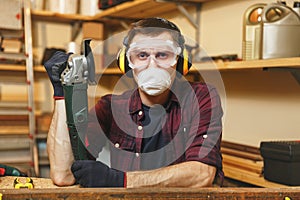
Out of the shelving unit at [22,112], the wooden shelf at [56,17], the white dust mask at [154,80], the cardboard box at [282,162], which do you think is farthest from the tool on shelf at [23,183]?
the wooden shelf at [56,17]

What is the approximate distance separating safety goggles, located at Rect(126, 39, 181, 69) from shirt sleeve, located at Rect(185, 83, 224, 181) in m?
0.15

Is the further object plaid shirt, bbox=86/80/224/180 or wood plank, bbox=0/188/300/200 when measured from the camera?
plaid shirt, bbox=86/80/224/180

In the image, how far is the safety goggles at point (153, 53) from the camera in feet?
4.48

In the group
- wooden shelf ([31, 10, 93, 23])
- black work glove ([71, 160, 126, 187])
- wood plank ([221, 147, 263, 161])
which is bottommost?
wood plank ([221, 147, 263, 161])

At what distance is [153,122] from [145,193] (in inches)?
25.8

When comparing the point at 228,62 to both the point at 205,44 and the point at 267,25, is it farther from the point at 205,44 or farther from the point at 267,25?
the point at 205,44

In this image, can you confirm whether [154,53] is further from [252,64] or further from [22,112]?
[22,112]

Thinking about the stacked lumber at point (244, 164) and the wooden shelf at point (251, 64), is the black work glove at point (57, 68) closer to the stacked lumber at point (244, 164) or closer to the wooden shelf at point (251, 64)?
the wooden shelf at point (251, 64)

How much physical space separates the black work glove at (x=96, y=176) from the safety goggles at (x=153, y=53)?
381 millimetres

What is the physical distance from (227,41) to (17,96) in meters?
1.82

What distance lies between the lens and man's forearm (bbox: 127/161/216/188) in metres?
1.17

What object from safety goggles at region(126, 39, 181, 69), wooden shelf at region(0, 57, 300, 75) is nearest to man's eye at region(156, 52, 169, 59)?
safety goggles at region(126, 39, 181, 69)

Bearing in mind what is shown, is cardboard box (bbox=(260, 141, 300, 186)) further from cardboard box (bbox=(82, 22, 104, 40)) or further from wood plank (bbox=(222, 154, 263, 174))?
cardboard box (bbox=(82, 22, 104, 40))

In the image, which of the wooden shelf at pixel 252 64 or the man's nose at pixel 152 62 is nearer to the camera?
the man's nose at pixel 152 62
